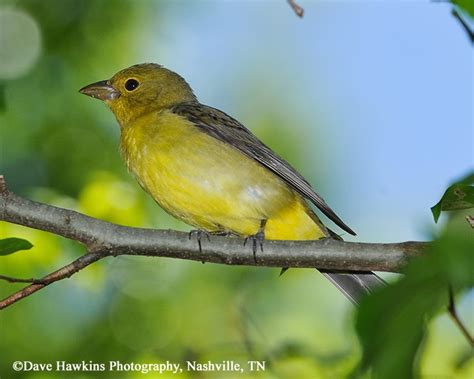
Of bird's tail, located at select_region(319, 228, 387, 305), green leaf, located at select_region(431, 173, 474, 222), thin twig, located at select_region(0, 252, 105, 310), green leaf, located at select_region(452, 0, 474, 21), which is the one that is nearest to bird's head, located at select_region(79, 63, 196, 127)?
bird's tail, located at select_region(319, 228, 387, 305)

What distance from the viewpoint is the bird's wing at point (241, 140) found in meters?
5.54

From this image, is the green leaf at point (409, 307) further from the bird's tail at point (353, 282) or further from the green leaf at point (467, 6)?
the bird's tail at point (353, 282)

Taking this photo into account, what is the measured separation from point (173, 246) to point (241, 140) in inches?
76.9

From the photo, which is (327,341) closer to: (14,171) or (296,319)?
(296,319)

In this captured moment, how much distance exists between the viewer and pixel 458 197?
112 inches

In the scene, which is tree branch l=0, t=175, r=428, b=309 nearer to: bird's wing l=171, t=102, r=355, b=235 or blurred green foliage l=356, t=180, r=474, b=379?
bird's wing l=171, t=102, r=355, b=235

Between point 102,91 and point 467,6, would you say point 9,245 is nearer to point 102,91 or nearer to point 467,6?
point 467,6

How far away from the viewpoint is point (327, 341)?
725 cm

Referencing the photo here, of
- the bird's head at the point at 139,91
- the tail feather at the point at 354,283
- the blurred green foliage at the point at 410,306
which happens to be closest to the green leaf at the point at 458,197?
the blurred green foliage at the point at 410,306

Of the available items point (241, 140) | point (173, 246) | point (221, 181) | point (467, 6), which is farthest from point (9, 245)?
point (241, 140)

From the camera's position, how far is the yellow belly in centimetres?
523

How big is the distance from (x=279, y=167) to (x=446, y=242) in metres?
4.04

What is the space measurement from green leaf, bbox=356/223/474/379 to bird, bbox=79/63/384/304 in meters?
3.14

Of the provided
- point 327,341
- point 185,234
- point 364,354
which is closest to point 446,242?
point 364,354
